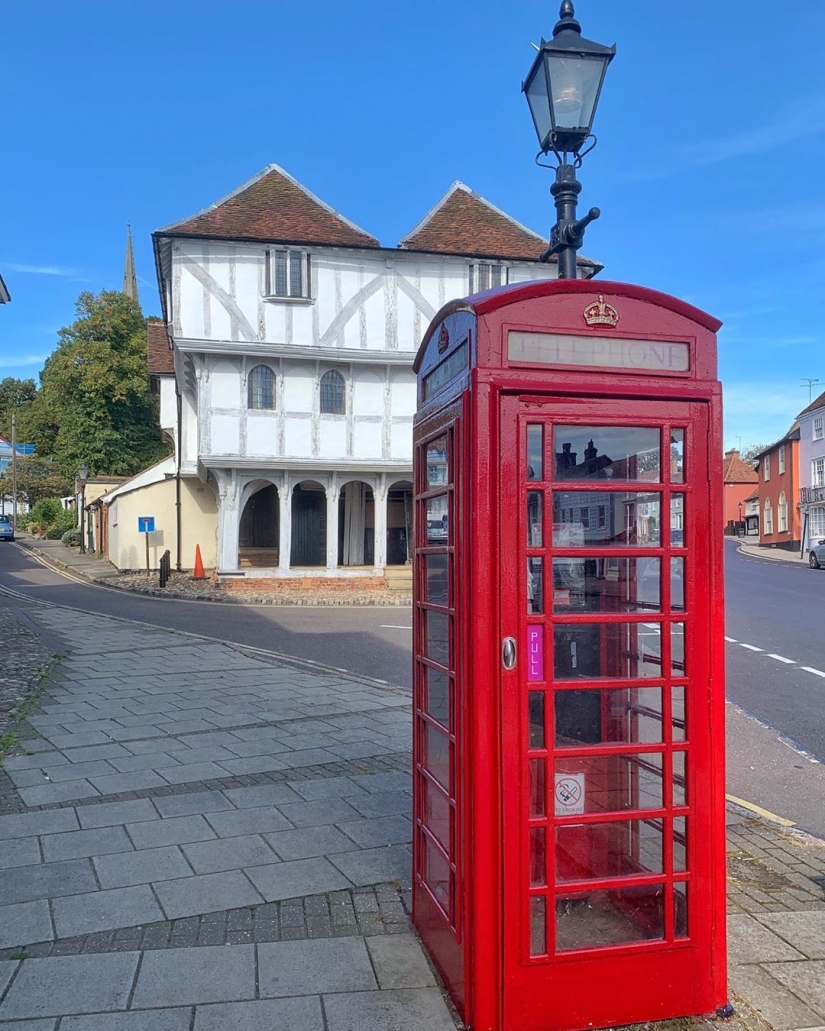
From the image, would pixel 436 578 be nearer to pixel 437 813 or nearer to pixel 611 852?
pixel 437 813

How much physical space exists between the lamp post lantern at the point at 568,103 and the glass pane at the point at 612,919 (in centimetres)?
318

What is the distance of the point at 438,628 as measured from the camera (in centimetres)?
340

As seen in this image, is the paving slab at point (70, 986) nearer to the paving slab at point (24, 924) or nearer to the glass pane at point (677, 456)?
the paving slab at point (24, 924)

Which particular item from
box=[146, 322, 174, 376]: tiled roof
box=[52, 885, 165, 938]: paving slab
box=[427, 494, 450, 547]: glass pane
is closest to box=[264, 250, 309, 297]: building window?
box=[146, 322, 174, 376]: tiled roof

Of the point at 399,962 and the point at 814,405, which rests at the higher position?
the point at 814,405

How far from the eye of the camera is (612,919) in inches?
126

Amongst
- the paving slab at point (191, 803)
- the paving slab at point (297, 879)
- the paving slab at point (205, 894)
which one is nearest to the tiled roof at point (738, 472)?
the paving slab at point (191, 803)

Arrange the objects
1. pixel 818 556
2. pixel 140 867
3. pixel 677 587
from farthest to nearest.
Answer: pixel 818 556
pixel 140 867
pixel 677 587

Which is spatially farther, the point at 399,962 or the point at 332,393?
the point at 332,393

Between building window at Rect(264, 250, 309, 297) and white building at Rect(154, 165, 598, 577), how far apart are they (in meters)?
0.03

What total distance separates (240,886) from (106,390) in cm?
4069

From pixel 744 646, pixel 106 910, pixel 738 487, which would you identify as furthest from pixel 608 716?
pixel 738 487

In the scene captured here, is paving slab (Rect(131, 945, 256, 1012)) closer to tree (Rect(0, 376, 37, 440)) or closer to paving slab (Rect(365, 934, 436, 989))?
paving slab (Rect(365, 934, 436, 989))

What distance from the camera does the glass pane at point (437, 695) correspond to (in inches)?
130
